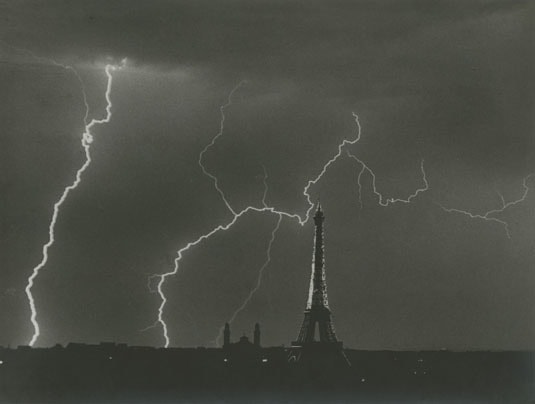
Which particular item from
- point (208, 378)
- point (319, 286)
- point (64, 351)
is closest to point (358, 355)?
point (319, 286)

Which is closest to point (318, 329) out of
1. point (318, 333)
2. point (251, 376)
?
point (318, 333)

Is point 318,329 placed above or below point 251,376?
above

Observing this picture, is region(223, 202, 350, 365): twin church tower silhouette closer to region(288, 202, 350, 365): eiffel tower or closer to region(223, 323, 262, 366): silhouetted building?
region(288, 202, 350, 365): eiffel tower

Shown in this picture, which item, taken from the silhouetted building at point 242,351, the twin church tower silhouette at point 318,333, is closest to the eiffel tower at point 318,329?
the twin church tower silhouette at point 318,333

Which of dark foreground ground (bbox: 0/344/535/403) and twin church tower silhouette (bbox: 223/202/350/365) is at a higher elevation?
twin church tower silhouette (bbox: 223/202/350/365)

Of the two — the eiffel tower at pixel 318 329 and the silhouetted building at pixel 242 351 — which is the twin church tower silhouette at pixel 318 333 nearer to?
the eiffel tower at pixel 318 329

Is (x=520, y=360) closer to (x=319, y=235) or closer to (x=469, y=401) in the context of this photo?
(x=469, y=401)

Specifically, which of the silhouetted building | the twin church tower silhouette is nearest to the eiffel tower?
the twin church tower silhouette

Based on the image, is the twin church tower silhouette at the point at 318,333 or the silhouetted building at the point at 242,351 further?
the twin church tower silhouette at the point at 318,333

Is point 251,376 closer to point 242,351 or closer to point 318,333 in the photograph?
point 242,351
